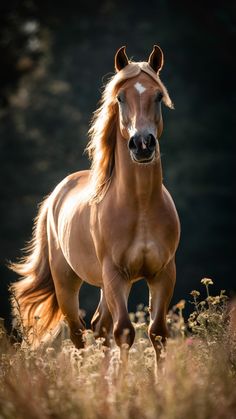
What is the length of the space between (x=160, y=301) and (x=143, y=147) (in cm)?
121

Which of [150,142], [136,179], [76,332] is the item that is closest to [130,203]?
[136,179]

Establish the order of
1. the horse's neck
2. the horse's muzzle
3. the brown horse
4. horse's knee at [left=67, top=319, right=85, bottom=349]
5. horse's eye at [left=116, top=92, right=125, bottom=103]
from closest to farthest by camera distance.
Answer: the horse's muzzle < the brown horse < horse's eye at [left=116, top=92, right=125, bottom=103] < the horse's neck < horse's knee at [left=67, top=319, right=85, bottom=349]

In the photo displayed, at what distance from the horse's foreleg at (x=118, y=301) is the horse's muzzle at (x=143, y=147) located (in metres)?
0.92

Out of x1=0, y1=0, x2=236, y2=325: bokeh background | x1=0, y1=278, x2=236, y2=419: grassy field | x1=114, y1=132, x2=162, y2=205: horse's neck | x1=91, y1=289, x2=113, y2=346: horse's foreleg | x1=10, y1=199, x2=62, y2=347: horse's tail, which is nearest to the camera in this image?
x1=0, y1=278, x2=236, y2=419: grassy field

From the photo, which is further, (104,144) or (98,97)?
(98,97)

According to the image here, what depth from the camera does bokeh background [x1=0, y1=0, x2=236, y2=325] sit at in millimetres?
24125

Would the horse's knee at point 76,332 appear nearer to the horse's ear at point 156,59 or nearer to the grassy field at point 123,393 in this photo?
the horse's ear at point 156,59

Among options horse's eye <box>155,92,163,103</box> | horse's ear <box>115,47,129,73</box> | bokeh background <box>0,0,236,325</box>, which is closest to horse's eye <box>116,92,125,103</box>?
horse's eye <box>155,92,163,103</box>

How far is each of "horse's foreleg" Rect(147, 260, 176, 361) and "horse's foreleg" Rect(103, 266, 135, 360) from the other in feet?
0.61

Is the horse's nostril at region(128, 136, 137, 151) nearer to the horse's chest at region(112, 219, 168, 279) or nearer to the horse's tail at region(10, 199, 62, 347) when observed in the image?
the horse's chest at region(112, 219, 168, 279)

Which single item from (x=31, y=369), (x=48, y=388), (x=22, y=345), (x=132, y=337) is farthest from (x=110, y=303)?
(x=48, y=388)

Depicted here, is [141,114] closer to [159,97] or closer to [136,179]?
[159,97]

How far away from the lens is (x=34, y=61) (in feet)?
88.8

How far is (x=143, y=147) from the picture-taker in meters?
5.90
